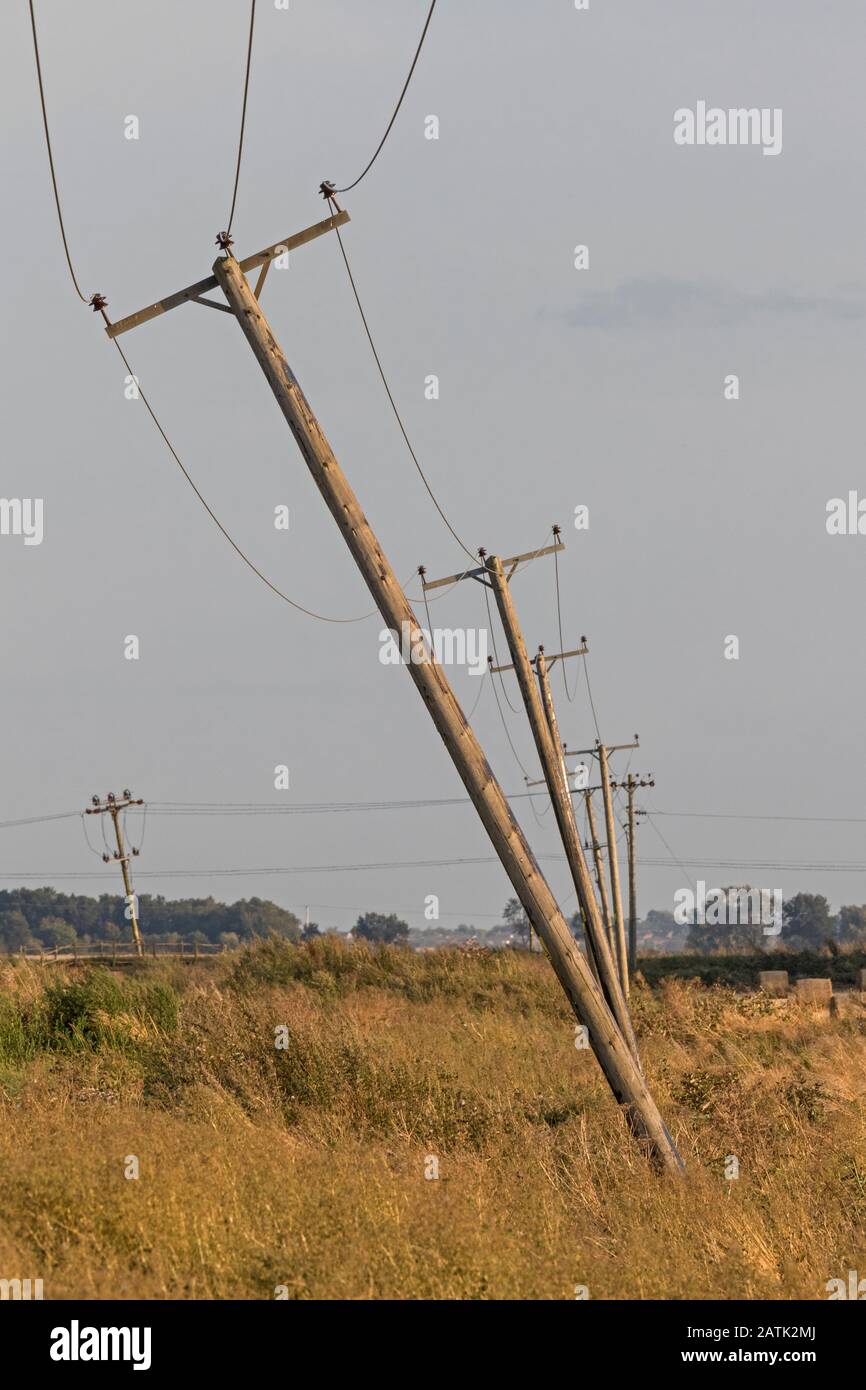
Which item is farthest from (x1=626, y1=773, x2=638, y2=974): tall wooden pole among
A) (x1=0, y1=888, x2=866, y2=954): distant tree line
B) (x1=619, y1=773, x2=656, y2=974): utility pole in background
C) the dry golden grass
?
(x1=0, y1=888, x2=866, y2=954): distant tree line

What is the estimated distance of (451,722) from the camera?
10898 mm

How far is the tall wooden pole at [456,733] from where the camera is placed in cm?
1077

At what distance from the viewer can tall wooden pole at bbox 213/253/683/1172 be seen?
10.8 metres

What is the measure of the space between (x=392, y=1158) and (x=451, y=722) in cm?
330

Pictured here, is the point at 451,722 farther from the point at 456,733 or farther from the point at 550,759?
the point at 550,759

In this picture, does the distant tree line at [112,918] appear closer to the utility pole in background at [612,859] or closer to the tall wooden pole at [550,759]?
the utility pole in background at [612,859]

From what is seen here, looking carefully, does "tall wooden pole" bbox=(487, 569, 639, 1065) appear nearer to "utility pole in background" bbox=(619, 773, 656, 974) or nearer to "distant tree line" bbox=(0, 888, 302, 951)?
"utility pole in background" bbox=(619, 773, 656, 974)

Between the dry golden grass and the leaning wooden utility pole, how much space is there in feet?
1.71

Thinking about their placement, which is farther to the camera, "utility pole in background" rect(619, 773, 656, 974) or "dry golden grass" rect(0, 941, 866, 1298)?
"utility pole in background" rect(619, 773, 656, 974)

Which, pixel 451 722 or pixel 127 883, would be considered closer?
pixel 451 722

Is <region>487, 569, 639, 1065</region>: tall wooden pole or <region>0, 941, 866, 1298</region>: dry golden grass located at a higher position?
<region>487, 569, 639, 1065</region>: tall wooden pole

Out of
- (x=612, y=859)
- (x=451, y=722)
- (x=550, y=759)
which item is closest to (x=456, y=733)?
(x=451, y=722)
